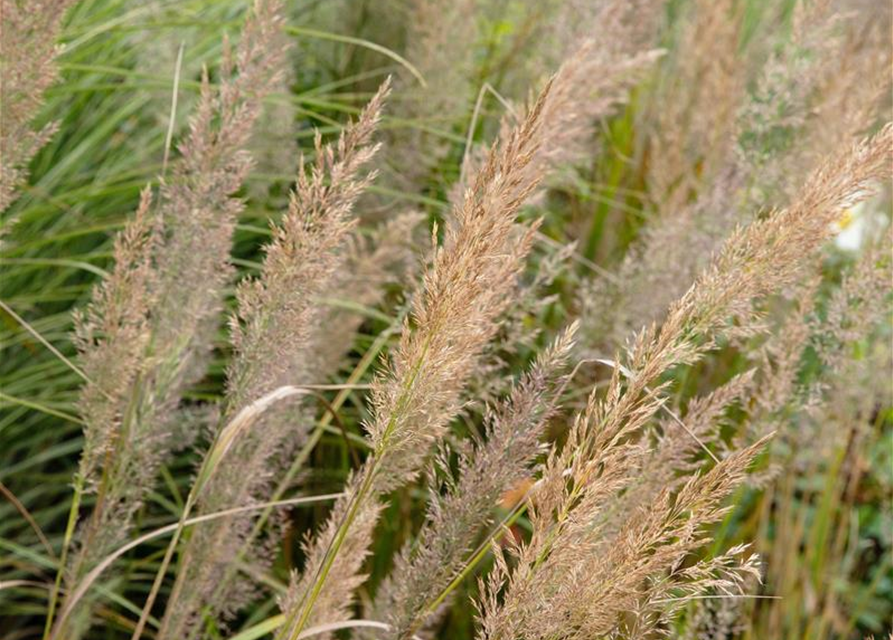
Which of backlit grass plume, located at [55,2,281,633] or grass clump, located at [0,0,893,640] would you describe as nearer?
grass clump, located at [0,0,893,640]

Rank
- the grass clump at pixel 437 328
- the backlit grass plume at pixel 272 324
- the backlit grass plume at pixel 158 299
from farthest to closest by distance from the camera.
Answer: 1. the backlit grass plume at pixel 158 299
2. the backlit grass plume at pixel 272 324
3. the grass clump at pixel 437 328

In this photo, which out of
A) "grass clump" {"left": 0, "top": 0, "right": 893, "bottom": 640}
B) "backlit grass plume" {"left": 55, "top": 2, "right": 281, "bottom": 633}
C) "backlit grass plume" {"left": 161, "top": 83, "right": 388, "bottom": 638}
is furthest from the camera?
"backlit grass plume" {"left": 55, "top": 2, "right": 281, "bottom": 633}

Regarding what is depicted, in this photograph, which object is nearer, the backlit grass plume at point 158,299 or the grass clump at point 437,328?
the grass clump at point 437,328

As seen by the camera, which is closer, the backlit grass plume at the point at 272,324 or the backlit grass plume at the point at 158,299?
the backlit grass plume at the point at 272,324

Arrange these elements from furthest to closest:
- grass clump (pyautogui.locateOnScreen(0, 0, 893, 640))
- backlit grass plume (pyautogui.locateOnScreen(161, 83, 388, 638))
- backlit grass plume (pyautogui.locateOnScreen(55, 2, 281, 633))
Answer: backlit grass plume (pyautogui.locateOnScreen(55, 2, 281, 633)) → backlit grass plume (pyautogui.locateOnScreen(161, 83, 388, 638)) → grass clump (pyautogui.locateOnScreen(0, 0, 893, 640))

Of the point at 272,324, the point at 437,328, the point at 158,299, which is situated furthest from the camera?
the point at 158,299

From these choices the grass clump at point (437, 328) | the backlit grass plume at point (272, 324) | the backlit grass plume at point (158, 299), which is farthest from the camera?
the backlit grass plume at point (158, 299)

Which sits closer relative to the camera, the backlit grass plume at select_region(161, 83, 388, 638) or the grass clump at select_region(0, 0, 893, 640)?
the grass clump at select_region(0, 0, 893, 640)

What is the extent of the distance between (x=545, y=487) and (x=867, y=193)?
46cm

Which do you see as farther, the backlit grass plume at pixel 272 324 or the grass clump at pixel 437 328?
the backlit grass plume at pixel 272 324

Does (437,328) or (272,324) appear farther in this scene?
(272,324)

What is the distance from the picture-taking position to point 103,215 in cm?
244

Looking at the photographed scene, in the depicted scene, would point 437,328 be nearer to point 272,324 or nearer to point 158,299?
point 272,324

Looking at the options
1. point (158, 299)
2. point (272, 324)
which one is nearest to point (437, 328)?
point (272, 324)
